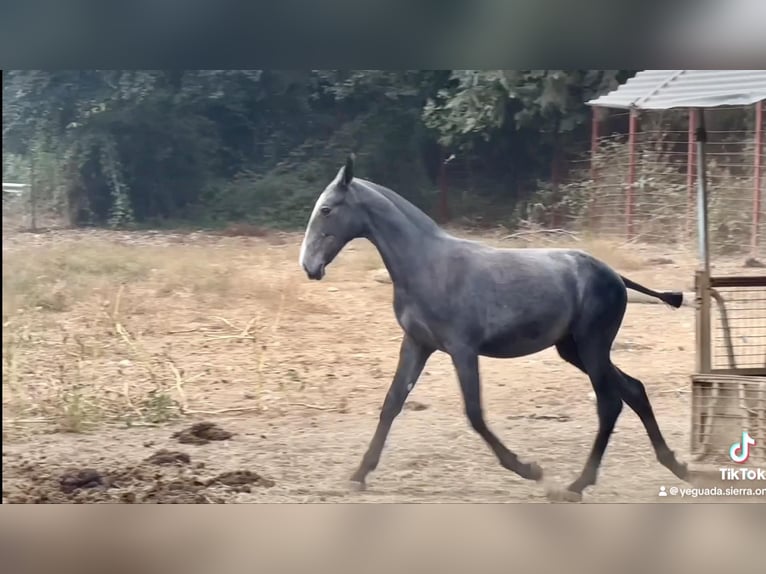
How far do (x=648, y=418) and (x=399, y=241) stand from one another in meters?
1.37

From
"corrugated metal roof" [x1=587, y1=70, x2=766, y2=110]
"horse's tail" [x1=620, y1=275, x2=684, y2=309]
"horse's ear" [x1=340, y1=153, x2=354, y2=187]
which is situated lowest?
"horse's tail" [x1=620, y1=275, x2=684, y2=309]

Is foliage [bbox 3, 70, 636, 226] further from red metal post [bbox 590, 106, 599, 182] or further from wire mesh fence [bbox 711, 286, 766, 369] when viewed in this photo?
wire mesh fence [bbox 711, 286, 766, 369]

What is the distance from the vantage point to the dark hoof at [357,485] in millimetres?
3244

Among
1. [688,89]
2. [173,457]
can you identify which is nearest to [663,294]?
[688,89]

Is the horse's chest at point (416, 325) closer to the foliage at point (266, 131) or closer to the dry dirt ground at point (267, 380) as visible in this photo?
the dry dirt ground at point (267, 380)

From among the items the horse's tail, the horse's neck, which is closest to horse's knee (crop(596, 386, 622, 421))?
the horse's tail

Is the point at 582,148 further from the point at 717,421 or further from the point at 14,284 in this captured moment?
the point at 14,284

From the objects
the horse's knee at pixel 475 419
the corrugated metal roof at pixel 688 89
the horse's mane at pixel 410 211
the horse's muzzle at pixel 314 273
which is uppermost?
the corrugated metal roof at pixel 688 89

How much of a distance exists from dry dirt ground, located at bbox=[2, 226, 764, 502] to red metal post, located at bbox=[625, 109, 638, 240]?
0.12 metres

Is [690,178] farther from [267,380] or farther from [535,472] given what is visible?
[267,380]

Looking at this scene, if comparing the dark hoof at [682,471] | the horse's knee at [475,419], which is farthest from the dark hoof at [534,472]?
the dark hoof at [682,471]

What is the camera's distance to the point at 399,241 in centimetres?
328

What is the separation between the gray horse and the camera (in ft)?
10.6

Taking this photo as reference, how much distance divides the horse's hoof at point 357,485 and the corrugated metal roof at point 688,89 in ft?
6.53
